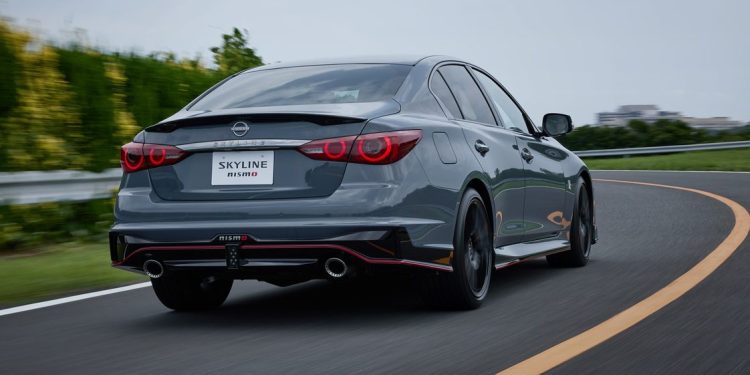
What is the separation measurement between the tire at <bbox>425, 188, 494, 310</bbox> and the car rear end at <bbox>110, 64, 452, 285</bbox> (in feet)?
0.67

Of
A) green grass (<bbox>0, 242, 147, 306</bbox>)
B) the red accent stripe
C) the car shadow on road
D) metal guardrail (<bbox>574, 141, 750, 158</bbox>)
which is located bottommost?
metal guardrail (<bbox>574, 141, 750, 158</bbox>)

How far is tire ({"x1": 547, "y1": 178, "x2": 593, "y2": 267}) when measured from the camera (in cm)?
886

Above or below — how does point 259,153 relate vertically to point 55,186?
above

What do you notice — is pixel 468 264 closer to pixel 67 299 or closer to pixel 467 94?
pixel 467 94

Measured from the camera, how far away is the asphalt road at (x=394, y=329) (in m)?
4.94

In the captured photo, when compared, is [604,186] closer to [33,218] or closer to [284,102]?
[33,218]

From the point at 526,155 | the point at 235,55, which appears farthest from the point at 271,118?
the point at 235,55

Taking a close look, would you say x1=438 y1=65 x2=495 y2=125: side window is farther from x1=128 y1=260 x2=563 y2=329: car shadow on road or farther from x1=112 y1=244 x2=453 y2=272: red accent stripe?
x1=112 y1=244 x2=453 y2=272: red accent stripe

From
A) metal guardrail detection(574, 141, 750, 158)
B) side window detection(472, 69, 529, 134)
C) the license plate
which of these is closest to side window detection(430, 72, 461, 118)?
side window detection(472, 69, 529, 134)

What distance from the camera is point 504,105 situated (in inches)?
318

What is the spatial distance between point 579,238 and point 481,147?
7.79 ft

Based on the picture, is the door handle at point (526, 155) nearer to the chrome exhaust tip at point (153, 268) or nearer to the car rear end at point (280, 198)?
the car rear end at point (280, 198)

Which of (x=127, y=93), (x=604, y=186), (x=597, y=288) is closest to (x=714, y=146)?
(x=604, y=186)

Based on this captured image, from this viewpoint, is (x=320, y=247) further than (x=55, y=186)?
No
